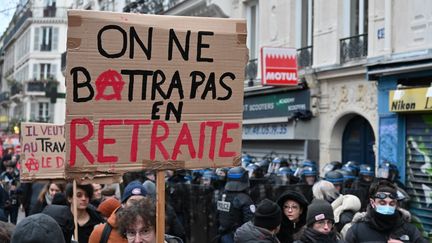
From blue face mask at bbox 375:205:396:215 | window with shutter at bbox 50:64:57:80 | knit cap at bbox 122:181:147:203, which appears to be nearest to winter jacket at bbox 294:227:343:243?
blue face mask at bbox 375:205:396:215

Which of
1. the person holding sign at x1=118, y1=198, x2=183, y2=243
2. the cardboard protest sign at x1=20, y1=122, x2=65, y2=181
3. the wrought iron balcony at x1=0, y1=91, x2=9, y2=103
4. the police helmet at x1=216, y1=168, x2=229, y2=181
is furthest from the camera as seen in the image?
the wrought iron balcony at x1=0, y1=91, x2=9, y2=103

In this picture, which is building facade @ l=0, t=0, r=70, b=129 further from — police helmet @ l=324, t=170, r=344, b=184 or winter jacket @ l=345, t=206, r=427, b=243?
winter jacket @ l=345, t=206, r=427, b=243

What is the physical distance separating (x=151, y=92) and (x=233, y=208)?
417cm

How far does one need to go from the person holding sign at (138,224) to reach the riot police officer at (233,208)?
4020 mm

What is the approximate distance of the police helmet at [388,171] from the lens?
11391 millimetres

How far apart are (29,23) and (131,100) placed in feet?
196

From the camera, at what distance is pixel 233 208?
7.93m

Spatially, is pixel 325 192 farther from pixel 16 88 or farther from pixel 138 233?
pixel 16 88

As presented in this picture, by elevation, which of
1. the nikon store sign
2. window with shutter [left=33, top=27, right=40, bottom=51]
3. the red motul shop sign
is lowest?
the nikon store sign

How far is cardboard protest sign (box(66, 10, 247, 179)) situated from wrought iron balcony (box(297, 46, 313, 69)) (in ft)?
37.9

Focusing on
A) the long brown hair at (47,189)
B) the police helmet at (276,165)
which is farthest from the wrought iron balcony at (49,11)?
the long brown hair at (47,189)

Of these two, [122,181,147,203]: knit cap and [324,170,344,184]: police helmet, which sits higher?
[122,181,147,203]: knit cap

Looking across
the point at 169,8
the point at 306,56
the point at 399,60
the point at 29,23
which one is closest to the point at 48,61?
the point at 29,23

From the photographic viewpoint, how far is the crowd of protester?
385 centimetres
